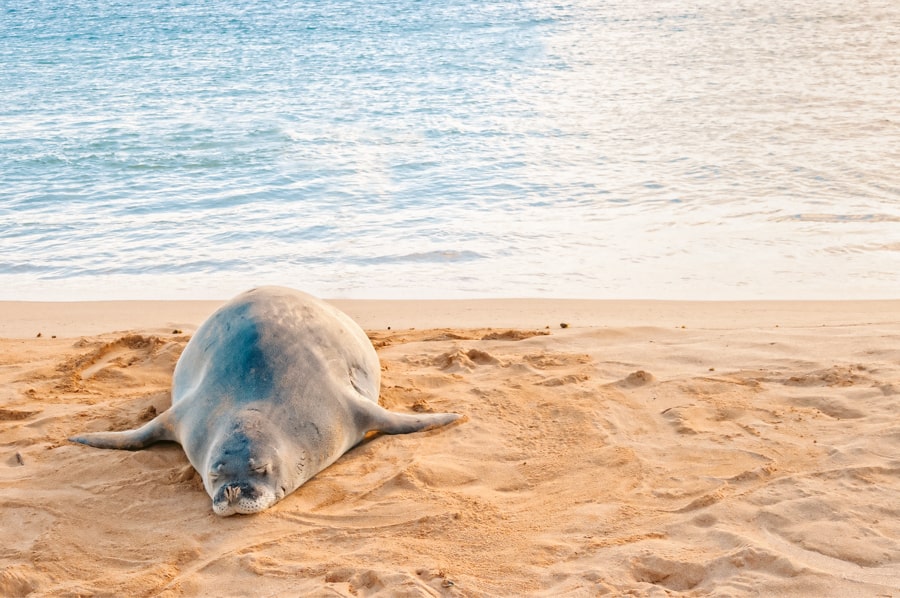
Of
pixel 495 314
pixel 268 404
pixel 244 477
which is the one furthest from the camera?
pixel 495 314

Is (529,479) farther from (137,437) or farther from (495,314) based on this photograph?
(495,314)

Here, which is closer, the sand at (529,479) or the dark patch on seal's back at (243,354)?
the sand at (529,479)

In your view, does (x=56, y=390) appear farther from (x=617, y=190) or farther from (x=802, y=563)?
(x=617, y=190)

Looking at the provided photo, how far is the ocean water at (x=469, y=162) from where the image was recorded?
8.48 m

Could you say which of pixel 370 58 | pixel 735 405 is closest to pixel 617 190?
pixel 735 405

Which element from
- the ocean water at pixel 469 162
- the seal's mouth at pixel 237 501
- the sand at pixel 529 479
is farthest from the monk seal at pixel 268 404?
the ocean water at pixel 469 162

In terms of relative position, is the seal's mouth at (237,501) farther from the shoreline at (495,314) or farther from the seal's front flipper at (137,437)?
the shoreline at (495,314)

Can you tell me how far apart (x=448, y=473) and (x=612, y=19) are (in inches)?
957

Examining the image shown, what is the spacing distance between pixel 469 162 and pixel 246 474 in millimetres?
9074

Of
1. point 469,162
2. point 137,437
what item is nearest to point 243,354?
point 137,437

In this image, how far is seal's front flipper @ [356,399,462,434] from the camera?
4805mm

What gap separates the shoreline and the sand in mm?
203

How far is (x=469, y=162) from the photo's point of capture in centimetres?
1270

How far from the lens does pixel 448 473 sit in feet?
14.5
